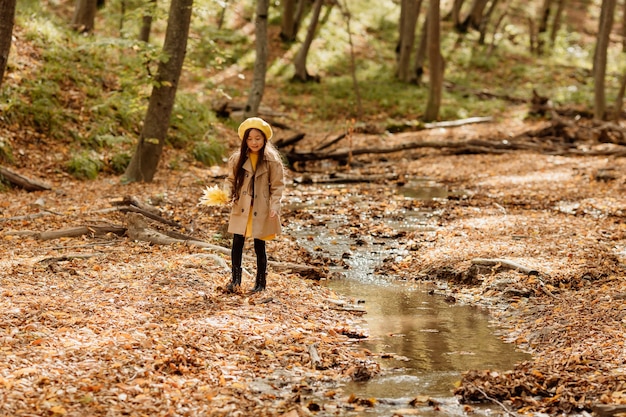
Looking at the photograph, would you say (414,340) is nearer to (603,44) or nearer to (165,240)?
(165,240)

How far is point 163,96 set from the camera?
41.5 feet

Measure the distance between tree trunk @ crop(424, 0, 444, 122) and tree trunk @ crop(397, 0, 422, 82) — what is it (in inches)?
108

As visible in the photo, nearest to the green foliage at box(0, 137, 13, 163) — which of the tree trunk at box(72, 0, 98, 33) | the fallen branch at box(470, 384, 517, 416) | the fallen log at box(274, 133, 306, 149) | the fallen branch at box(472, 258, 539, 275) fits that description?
the fallen log at box(274, 133, 306, 149)

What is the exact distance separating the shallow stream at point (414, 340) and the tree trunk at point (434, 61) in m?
13.8

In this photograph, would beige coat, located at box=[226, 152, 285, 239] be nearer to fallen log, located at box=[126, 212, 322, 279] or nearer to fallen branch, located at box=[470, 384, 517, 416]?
fallen log, located at box=[126, 212, 322, 279]

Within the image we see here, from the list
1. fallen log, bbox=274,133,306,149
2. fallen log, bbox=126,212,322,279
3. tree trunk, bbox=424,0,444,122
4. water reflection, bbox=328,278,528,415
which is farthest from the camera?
tree trunk, bbox=424,0,444,122

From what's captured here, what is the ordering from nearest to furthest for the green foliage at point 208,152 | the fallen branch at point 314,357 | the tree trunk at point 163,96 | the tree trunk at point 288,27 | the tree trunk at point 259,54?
the fallen branch at point 314,357 < the tree trunk at point 163,96 < the green foliage at point 208,152 < the tree trunk at point 259,54 < the tree trunk at point 288,27

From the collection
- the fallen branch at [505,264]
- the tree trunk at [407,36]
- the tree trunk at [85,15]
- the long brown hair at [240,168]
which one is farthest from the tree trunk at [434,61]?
the long brown hair at [240,168]

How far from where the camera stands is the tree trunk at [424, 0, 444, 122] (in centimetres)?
2172

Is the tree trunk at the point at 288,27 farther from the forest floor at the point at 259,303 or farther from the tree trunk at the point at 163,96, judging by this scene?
the forest floor at the point at 259,303

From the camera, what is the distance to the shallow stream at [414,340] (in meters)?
5.04

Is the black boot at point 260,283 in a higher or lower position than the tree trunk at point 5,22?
lower

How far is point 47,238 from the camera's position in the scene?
8766 mm

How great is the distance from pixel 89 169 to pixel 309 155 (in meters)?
5.77
